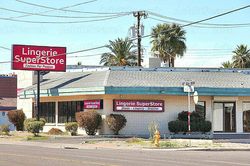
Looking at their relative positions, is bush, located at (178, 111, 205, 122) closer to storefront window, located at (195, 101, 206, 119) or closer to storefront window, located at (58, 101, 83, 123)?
storefront window, located at (195, 101, 206, 119)

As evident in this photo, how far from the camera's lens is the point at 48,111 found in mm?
47000

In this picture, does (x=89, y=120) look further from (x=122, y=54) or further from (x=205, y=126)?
(x=122, y=54)

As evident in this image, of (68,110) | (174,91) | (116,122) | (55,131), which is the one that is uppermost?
(174,91)

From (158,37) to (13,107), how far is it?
66.6 feet

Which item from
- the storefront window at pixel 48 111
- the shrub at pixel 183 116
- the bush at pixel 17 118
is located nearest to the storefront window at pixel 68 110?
the storefront window at pixel 48 111

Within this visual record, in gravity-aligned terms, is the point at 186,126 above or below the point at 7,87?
below

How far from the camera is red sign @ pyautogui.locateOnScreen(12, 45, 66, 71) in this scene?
44.5 meters

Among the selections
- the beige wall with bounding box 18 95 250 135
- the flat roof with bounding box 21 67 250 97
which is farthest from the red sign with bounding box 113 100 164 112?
the flat roof with bounding box 21 67 250 97

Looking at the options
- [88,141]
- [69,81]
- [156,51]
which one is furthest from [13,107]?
[88,141]

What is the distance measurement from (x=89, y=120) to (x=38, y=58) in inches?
330

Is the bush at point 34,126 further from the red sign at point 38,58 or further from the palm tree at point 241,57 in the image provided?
the palm tree at point 241,57

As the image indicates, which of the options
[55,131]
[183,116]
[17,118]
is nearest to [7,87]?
[17,118]

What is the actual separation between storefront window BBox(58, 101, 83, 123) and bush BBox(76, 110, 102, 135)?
315 cm

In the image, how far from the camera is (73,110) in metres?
44.4
